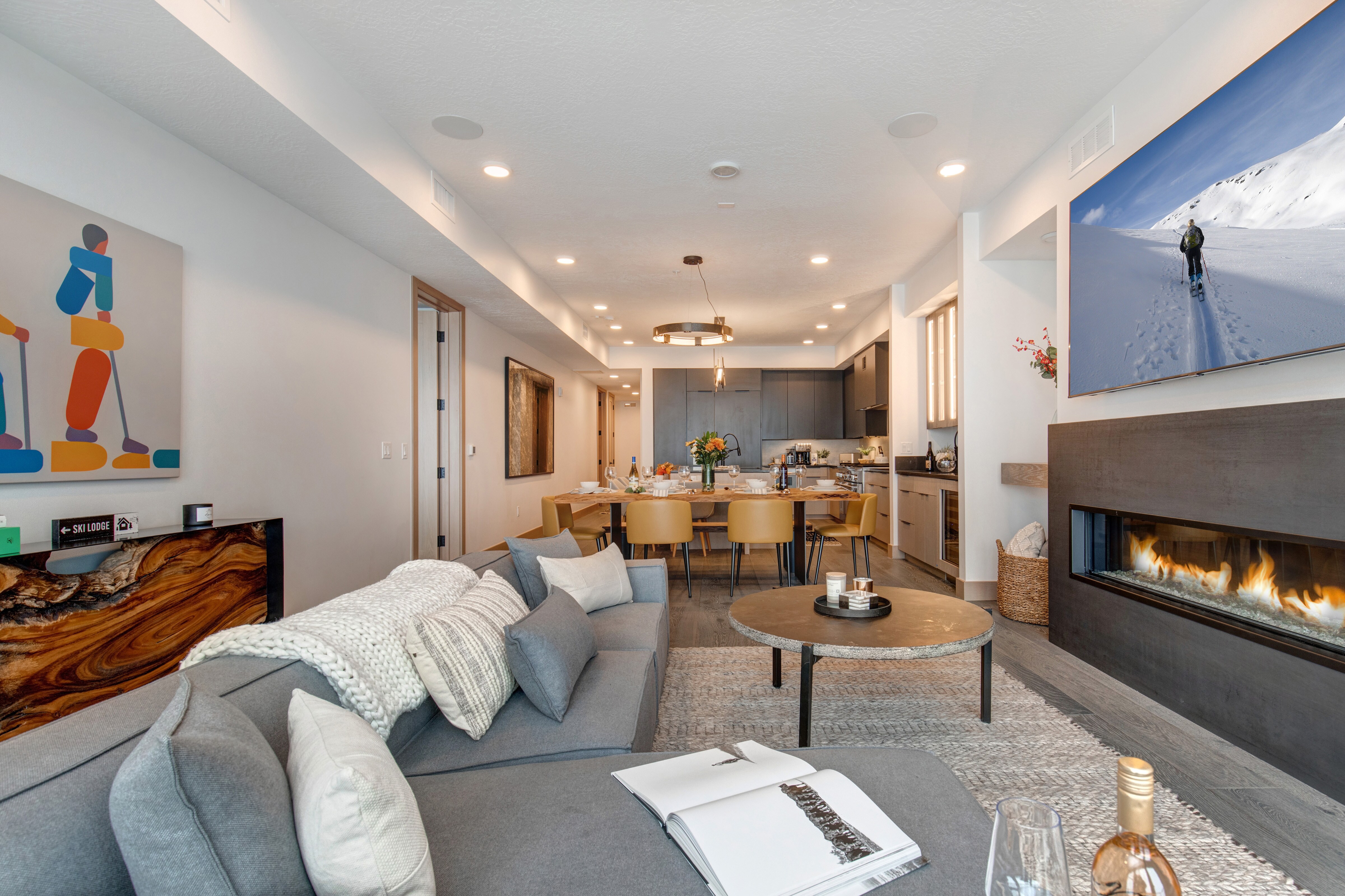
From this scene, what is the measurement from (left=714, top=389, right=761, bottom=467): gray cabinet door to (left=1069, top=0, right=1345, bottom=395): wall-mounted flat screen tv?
6705mm

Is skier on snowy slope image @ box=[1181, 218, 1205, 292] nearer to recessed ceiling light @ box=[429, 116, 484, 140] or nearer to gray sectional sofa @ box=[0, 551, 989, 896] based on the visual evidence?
gray sectional sofa @ box=[0, 551, 989, 896]

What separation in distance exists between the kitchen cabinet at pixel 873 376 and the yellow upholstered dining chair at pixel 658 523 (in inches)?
146

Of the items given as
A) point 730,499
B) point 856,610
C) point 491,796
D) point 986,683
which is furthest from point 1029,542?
point 491,796

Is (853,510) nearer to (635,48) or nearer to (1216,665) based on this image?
(1216,665)

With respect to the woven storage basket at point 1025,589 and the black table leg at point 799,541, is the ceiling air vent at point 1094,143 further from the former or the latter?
the black table leg at point 799,541

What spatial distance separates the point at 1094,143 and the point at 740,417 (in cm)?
683

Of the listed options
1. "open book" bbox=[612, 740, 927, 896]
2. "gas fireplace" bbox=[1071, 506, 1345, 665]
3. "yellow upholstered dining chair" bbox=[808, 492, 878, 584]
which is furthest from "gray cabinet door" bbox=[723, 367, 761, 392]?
"open book" bbox=[612, 740, 927, 896]

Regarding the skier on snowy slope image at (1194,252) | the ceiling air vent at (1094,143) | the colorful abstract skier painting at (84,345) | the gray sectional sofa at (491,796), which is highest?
the ceiling air vent at (1094,143)

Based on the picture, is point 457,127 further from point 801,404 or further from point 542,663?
point 801,404

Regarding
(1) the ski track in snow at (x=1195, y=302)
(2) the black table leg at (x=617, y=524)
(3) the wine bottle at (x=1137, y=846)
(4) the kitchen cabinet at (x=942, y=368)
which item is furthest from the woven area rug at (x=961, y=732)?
(4) the kitchen cabinet at (x=942, y=368)

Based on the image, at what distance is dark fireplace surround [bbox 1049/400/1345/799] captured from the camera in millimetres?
2014

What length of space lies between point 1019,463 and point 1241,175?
2285mm

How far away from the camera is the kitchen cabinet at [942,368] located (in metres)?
5.80

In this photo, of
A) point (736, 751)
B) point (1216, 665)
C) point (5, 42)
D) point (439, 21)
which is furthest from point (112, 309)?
point (1216, 665)
